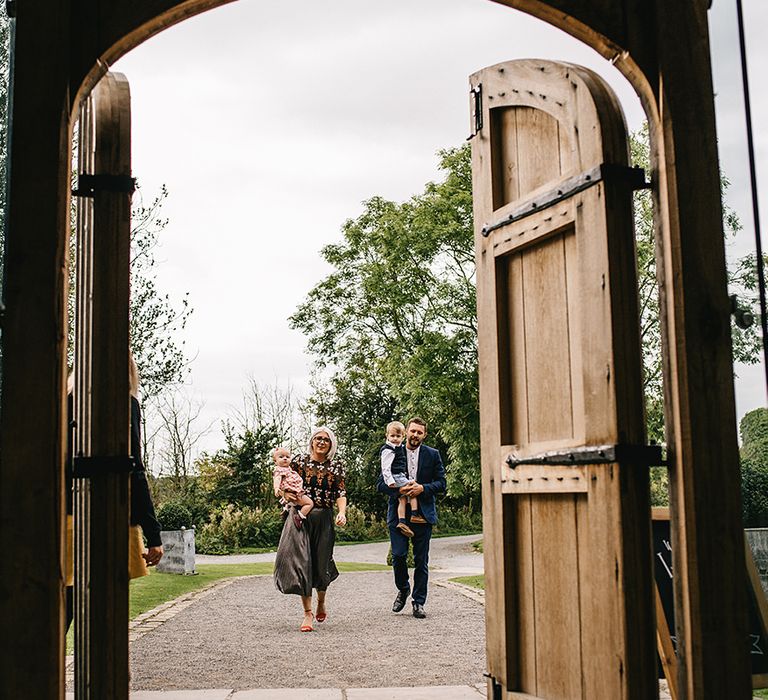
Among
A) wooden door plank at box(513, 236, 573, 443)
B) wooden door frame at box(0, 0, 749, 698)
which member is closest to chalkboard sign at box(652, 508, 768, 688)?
wooden door plank at box(513, 236, 573, 443)

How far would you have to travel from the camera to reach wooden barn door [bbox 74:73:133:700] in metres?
3.29

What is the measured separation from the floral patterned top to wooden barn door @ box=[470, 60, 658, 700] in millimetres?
4233

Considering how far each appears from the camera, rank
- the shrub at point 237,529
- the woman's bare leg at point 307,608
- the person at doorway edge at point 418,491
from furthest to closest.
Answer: the shrub at point 237,529
the person at doorway edge at point 418,491
the woman's bare leg at point 307,608

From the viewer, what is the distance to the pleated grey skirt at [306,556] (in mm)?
8266

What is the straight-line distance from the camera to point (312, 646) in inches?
305

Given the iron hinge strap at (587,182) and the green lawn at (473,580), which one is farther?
the green lawn at (473,580)

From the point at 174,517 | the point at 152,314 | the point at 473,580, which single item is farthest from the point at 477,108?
the point at 174,517

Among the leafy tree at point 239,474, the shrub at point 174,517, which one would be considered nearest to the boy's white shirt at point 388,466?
the shrub at point 174,517

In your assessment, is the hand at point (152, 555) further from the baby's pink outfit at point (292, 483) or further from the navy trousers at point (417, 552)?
the navy trousers at point (417, 552)

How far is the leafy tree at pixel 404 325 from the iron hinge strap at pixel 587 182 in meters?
19.8

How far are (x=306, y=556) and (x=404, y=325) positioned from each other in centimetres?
1964

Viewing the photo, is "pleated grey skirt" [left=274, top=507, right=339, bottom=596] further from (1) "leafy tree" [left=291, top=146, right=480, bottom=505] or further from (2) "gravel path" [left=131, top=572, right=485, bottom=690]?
(1) "leafy tree" [left=291, top=146, right=480, bottom=505]

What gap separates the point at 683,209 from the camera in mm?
3471

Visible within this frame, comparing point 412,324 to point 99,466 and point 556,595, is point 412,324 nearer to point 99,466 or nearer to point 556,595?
point 556,595
